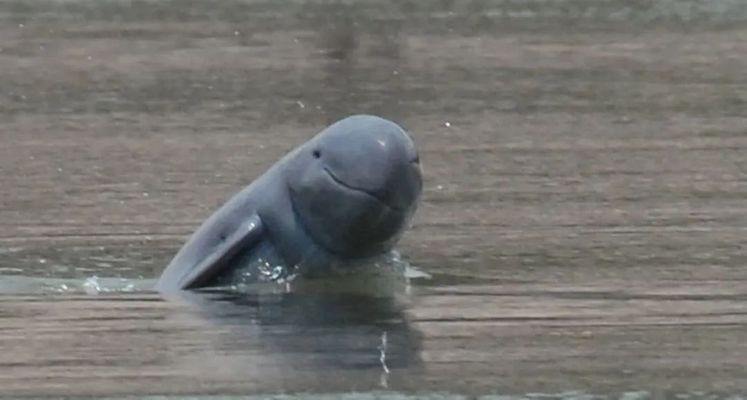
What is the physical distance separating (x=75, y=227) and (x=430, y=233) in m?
1.67

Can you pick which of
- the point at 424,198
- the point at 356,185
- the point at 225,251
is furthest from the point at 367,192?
the point at 424,198

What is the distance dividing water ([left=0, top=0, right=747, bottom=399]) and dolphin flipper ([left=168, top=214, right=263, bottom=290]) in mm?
160

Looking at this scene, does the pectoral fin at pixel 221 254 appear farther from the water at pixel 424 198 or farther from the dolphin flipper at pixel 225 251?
the water at pixel 424 198

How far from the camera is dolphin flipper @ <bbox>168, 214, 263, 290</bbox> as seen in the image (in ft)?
26.2

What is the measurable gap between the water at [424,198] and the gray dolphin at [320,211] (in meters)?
0.15

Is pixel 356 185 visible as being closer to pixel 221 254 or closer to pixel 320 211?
pixel 320 211

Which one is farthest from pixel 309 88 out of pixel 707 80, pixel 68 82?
pixel 707 80

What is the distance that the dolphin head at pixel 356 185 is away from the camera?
7.76 m

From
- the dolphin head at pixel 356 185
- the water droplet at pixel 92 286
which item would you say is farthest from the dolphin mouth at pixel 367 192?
the water droplet at pixel 92 286

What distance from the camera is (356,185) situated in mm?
7797

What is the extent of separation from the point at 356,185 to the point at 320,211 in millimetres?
210

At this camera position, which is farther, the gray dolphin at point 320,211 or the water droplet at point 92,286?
the water droplet at point 92,286

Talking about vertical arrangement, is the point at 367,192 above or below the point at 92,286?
above

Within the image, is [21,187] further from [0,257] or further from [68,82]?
[68,82]
